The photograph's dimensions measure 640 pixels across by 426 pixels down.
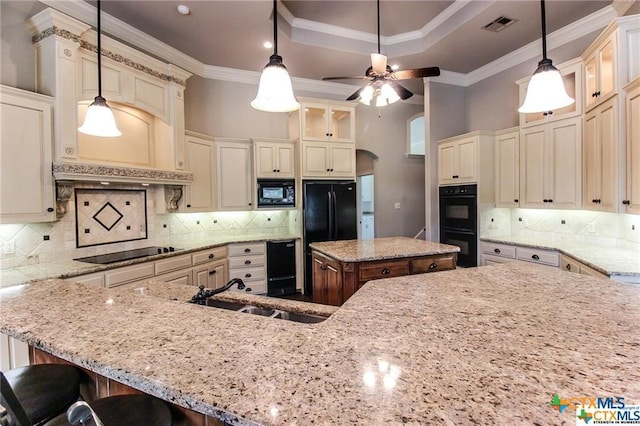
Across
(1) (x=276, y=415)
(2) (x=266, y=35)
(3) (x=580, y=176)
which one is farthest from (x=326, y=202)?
(1) (x=276, y=415)

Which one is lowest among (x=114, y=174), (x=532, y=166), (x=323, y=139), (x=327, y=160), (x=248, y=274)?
(x=248, y=274)

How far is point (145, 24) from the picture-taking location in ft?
10.4

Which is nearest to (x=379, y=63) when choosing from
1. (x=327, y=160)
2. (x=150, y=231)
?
(x=327, y=160)

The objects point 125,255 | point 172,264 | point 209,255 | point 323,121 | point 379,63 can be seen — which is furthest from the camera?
point 323,121

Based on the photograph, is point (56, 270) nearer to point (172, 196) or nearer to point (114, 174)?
point (114, 174)

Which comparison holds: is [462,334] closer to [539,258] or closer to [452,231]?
[539,258]

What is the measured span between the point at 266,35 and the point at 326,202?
2.21 metres

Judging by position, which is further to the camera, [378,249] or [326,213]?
[326,213]

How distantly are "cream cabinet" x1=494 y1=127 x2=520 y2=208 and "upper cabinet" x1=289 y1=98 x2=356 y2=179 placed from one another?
1943mm

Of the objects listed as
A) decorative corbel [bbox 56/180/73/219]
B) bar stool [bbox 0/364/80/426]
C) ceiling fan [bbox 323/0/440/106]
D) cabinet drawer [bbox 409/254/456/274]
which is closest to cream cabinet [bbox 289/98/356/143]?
ceiling fan [bbox 323/0/440/106]

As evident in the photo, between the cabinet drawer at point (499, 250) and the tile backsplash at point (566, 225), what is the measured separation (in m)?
0.21

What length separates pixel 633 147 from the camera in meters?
2.33

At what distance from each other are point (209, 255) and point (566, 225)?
426cm

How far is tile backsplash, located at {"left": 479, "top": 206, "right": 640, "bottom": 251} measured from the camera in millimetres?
2910
